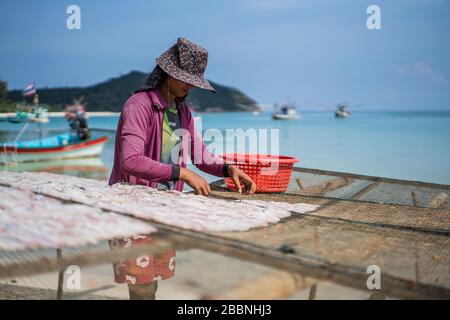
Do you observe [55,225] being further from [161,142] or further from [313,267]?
[161,142]

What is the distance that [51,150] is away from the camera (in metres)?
23.8

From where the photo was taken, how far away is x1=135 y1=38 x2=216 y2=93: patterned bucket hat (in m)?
A: 3.00

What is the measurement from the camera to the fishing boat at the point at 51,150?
23013 millimetres

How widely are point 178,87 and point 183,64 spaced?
0.53ft

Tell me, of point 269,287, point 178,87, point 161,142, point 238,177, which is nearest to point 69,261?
point 269,287

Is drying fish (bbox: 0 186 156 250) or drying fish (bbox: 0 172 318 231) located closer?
drying fish (bbox: 0 186 156 250)

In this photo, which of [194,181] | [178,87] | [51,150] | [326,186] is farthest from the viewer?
[51,150]

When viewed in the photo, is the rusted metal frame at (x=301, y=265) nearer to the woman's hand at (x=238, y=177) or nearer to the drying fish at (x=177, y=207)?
the drying fish at (x=177, y=207)

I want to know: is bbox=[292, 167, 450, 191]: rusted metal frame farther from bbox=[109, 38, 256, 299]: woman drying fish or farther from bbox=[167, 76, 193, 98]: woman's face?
bbox=[167, 76, 193, 98]: woman's face

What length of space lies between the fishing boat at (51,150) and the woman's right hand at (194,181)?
71.7ft

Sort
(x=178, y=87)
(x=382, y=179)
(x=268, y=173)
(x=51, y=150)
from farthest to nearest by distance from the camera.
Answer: (x=51, y=150), (x=382, y=179), (x=268, y=173), (x=178, y=87)

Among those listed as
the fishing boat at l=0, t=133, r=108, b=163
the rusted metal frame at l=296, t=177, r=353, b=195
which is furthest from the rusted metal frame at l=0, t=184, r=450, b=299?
the fishing boat at l=0, t=133, r=108, b=163
